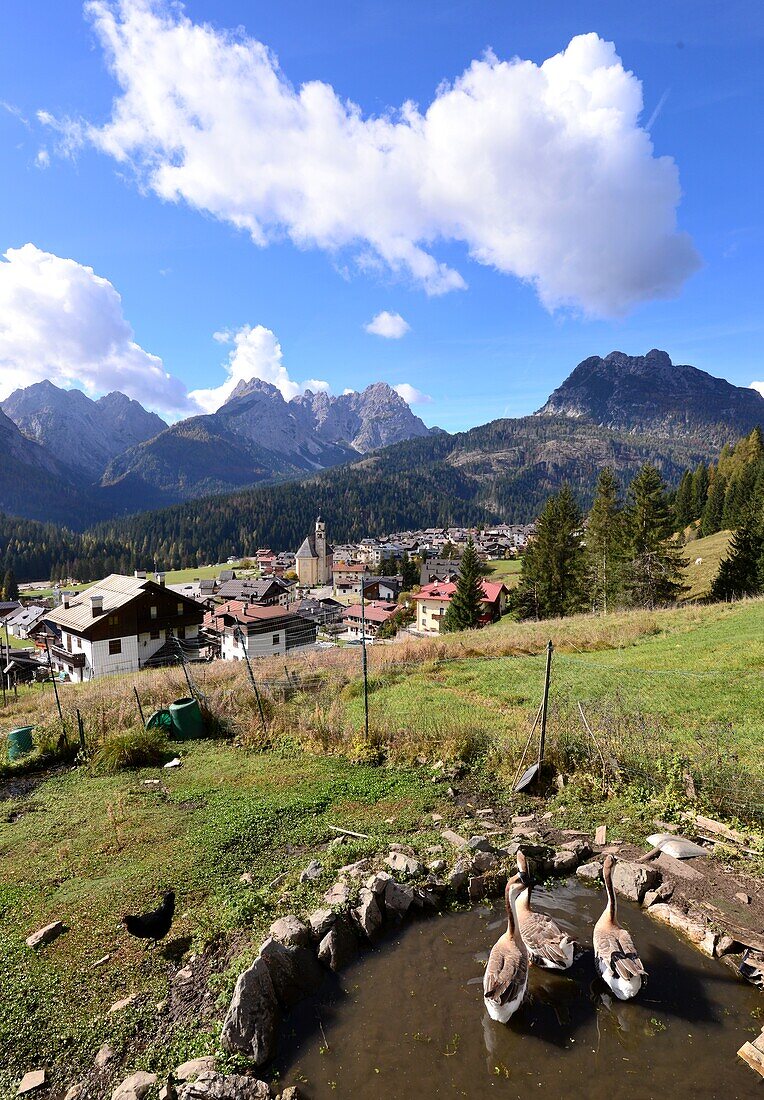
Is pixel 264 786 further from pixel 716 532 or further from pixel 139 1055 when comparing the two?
pixel 716 532

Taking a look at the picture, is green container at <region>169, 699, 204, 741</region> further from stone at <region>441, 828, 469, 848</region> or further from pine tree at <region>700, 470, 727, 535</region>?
pine tree at <region>700, 470, 727, 535</region>

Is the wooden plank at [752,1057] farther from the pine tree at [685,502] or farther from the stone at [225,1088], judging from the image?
the pine tree at [685,502]

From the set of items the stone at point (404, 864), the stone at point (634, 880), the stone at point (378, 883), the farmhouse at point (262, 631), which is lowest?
the farmhouse at point (262, 631)

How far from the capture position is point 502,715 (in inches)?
475

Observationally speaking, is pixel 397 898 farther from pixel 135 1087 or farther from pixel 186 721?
pixel 186 721

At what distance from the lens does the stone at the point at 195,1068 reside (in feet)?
13.2

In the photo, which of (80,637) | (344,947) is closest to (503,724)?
(344,947)

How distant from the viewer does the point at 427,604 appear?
2518 inches

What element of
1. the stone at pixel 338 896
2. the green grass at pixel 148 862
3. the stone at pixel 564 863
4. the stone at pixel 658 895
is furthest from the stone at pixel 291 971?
the stone at pixel 658 895

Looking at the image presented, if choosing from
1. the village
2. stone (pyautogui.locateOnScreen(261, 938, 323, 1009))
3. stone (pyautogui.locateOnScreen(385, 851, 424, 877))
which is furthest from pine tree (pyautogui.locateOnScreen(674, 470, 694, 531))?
stone (pyautogui.locateOnScreen(261, 938, 323, 1009))

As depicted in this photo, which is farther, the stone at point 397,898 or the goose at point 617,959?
the stone at point 397,898

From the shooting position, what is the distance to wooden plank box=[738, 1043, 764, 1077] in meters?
3.97

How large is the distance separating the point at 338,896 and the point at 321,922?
1.40 feet

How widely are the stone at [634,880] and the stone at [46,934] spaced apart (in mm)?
6793
